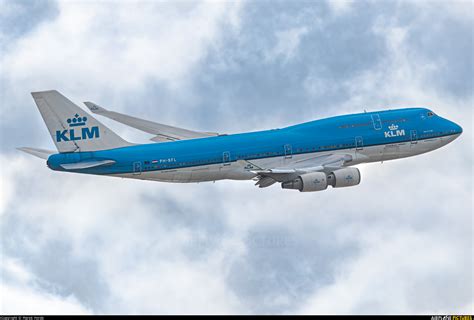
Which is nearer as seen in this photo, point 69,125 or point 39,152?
point 69,125

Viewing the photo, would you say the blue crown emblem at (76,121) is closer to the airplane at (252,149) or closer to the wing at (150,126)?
the airplane at (252,149)

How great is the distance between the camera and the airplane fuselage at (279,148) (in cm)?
8875

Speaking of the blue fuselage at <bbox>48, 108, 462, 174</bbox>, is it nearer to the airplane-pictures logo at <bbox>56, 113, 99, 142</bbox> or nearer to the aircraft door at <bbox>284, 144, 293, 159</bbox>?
the aircraft door at <bbox>284, 144, 293, 159</bbox>

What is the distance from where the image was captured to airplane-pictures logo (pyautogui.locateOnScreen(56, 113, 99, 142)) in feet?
285

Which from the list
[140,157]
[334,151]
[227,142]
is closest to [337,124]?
[334,151]

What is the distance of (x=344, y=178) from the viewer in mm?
89562

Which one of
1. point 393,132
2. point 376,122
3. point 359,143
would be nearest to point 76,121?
point 359,143

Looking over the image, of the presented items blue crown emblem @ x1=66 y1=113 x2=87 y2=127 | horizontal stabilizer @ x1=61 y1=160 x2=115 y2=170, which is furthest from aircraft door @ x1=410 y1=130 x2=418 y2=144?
blue crown emblem @ x1=66 y1=113 x2=87 y2=127

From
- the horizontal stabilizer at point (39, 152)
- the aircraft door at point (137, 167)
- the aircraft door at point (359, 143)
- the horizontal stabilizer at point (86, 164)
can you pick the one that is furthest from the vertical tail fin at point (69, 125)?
the aircraft door at point (359, 143)

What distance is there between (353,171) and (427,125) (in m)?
9.48

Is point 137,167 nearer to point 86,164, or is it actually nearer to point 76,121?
point 86,164

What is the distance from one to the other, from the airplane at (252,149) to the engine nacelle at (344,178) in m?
0.08

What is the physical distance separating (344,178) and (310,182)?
3.09 m

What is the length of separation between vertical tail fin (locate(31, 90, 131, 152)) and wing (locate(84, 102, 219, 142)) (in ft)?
27.2
